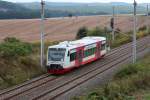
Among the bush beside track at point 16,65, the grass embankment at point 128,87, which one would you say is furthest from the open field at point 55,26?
the grass embankment at point 128,87

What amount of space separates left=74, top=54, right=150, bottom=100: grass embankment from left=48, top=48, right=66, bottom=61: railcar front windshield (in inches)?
216

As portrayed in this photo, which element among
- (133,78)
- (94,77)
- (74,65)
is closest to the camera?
(133,78)

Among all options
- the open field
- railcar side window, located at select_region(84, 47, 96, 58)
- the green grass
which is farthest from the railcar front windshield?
the open field

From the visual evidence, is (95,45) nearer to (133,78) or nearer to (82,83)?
(82,83)

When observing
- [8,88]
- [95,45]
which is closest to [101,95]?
[8,88]

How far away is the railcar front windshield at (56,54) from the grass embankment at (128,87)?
5.48 metres

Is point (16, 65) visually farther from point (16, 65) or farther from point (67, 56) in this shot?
point (67, 56)

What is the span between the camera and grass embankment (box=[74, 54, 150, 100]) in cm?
2706

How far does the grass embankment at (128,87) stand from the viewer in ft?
88.8

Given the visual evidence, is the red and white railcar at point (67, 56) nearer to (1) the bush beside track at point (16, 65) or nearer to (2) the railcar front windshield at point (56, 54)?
(2) the railcar front windshield at point (56, 54)

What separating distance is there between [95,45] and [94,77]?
404 inches

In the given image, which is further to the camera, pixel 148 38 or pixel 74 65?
pixel 148 38

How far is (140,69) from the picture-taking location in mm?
38625

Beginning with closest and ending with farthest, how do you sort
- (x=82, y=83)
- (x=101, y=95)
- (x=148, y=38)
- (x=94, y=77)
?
(x=101, y=95) < (x=82, y=83) < (x=94, y=77) < (x=148, y=38)
